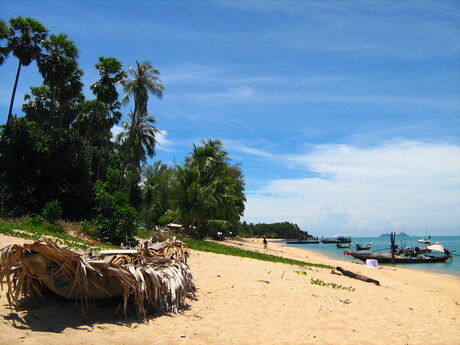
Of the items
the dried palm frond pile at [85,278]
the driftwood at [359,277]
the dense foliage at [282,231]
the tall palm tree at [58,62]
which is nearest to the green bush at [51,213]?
the dried palm frond pile at [85,278]

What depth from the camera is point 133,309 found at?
19.7 feet

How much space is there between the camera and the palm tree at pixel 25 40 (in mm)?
26234

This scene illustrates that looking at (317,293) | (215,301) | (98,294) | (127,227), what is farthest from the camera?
(127,227)

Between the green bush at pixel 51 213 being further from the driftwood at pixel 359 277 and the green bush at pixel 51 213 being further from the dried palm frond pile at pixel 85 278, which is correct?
the driftwood at pixel 359 277

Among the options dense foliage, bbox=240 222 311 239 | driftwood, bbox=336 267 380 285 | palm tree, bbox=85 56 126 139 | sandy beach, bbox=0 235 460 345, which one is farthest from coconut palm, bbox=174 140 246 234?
dense foliage, bbox=240 222 311 239

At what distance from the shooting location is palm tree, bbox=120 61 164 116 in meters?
30.4

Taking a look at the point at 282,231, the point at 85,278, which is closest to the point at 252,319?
the point at 85,278

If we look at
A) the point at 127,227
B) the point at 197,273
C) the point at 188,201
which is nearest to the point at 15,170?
the point at 127,227

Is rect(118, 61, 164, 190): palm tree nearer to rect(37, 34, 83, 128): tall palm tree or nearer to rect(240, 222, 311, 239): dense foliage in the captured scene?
rect(37, 34, 83, 128): tall palm tree

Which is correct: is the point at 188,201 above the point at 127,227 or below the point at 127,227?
above

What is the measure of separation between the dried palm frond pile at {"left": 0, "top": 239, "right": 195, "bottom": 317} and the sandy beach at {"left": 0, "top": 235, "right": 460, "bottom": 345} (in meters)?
0.26

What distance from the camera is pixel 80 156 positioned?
23.5m

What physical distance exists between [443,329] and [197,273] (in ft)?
19.6

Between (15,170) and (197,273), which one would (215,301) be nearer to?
(197,273)
